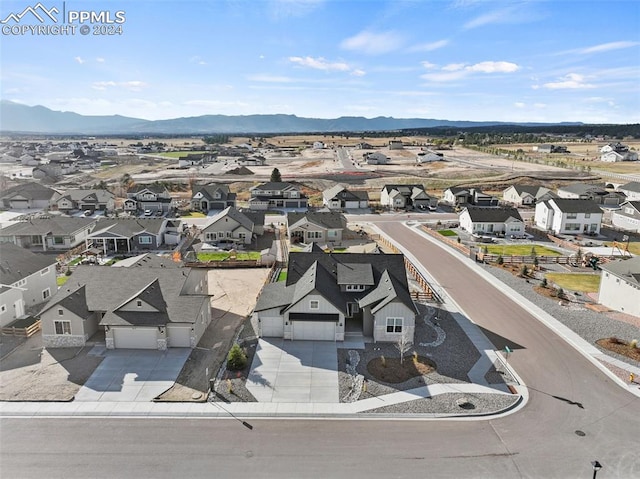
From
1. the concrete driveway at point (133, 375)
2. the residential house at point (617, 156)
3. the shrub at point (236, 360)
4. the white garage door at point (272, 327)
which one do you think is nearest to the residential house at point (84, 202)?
the concrete driveway at point (133, 375)

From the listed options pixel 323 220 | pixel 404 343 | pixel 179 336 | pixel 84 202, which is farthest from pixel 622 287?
pixel 84 202

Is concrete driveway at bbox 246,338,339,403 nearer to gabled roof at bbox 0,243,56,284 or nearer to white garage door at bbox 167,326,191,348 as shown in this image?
white garage door at bbox 167,326,191,348

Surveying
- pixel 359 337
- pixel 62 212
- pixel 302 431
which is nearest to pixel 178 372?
pixel 302 431

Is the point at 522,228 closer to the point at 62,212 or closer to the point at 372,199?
the point at 372,199

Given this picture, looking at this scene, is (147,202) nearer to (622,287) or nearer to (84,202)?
(84,202)

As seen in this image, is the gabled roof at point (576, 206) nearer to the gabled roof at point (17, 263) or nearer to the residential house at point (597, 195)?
the residential house at point (597, 195)
